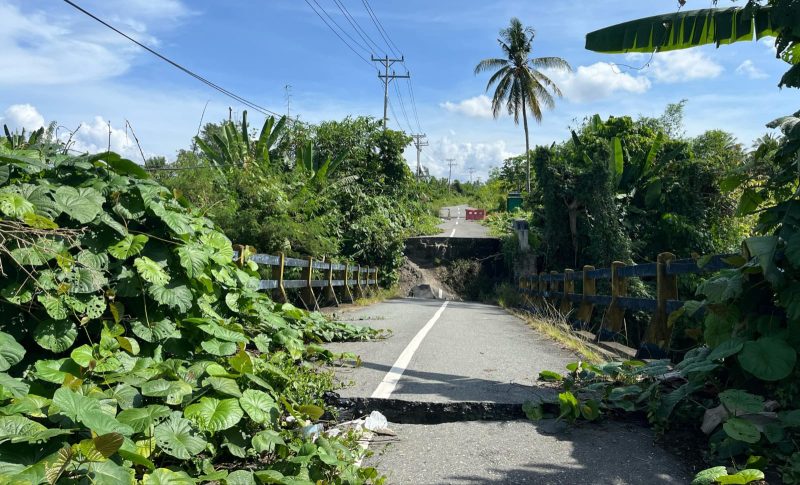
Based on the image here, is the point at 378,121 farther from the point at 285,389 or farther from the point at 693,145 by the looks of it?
the point at 285,389

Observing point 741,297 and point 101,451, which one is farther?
point 741,297

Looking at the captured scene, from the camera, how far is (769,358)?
13.6ft

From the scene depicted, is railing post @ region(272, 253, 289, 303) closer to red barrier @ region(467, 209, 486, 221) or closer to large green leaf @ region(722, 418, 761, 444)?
large green leaf @ region(722, 418, 761, 444)

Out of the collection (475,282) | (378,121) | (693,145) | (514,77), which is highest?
(514,77)

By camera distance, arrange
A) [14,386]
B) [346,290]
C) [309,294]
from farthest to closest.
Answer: [346,290], [309,294], [14,386]

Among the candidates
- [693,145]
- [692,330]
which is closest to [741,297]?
[692,330]

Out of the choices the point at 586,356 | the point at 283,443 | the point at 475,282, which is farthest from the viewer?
the point at 475,282

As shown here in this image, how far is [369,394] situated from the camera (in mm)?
5254

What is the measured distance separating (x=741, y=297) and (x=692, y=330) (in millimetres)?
1056

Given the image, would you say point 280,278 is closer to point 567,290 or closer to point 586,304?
point 586,304

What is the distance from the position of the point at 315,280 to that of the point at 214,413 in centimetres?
1158

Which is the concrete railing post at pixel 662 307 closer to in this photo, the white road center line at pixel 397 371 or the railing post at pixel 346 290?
the white road center line at pixel 397 371

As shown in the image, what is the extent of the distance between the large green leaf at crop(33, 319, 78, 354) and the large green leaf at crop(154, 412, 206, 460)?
0.77 metres

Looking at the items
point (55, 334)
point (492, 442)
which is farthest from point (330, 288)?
point (55, 334)
